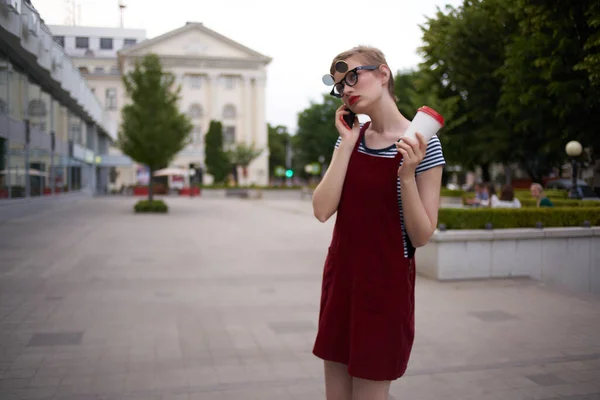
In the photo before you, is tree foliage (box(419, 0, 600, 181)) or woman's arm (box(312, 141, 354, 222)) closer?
woman's arm (box(312, 141, 354, 222))

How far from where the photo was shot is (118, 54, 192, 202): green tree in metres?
28.3

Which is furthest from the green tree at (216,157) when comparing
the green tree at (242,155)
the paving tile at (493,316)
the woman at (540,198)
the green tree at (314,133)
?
the paving tile at (493,316)

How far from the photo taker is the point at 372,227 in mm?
2453

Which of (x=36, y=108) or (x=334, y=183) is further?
(x=36, y=108)

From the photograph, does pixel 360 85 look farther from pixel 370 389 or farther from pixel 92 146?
pixel 92 146

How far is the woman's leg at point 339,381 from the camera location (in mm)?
2648

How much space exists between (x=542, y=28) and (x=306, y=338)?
14562 mm

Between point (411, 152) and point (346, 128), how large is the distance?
0.39 meters

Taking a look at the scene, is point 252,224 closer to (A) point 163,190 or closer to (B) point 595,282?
(B) point 595,282

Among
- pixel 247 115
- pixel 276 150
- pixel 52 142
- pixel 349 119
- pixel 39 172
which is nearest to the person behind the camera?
pixel 349 119

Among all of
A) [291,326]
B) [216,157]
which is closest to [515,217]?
[291,326]

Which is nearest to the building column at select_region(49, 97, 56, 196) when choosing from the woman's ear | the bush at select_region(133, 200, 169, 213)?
the bush at select_region(133, 200, 169, 213)

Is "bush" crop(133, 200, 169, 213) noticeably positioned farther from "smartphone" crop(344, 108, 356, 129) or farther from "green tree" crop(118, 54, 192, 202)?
"smartphone" crop(344, 108, 356, 129)

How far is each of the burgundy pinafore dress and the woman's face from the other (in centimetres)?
23
